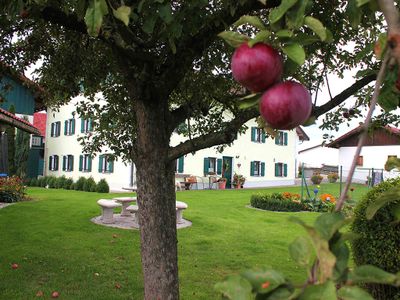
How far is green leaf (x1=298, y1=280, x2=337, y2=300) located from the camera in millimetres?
615

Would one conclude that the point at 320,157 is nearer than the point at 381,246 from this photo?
No

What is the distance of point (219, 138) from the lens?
340 centimetres

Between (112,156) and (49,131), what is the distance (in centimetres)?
2833

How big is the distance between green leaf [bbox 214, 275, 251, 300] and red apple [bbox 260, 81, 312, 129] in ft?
1.09

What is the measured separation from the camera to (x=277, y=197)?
56.9ft

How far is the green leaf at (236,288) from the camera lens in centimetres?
68

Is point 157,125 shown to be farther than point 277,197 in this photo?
No

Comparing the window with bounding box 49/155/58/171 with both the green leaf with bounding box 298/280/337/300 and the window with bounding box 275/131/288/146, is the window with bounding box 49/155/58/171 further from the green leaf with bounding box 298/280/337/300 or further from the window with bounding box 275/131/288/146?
the green leaf with bounding box 298/280/337/300

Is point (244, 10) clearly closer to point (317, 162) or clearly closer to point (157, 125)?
point (157, 125)

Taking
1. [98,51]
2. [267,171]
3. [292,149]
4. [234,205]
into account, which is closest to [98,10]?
[98,51]

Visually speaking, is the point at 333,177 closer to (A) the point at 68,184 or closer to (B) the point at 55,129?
(A) the point at 68,184

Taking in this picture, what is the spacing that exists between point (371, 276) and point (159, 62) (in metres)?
3.15

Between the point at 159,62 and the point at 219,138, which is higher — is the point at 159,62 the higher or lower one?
the higher one

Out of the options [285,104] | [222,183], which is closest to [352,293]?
[285,104]
